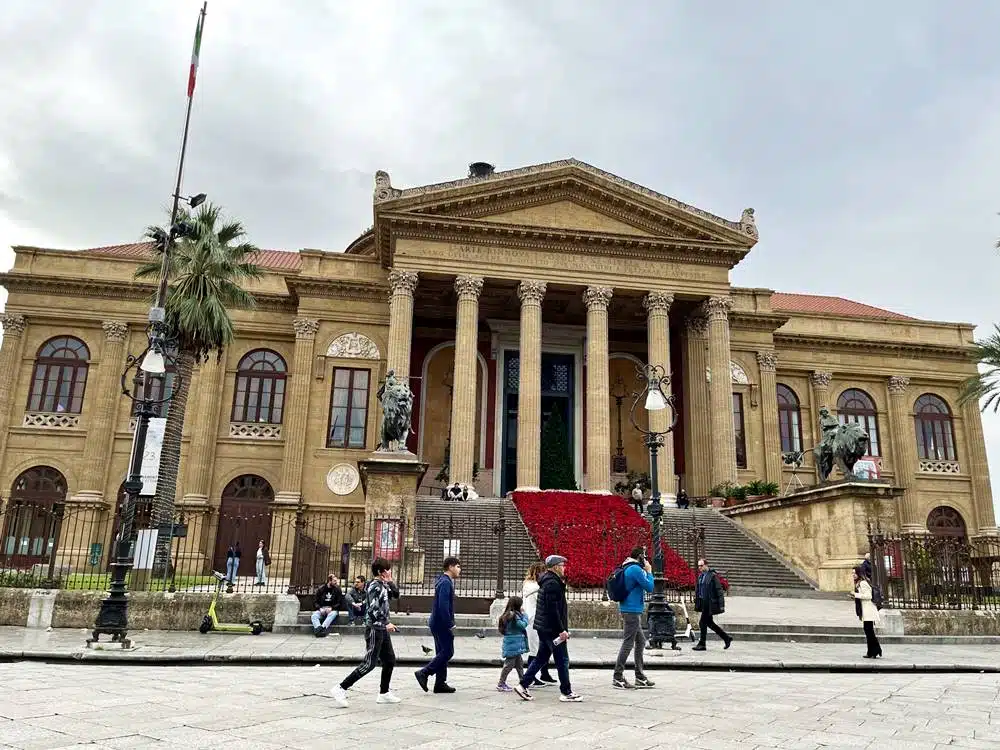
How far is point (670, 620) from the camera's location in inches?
505

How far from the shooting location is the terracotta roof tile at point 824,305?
137 ft

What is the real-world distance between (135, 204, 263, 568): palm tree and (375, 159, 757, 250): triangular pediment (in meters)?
7.70

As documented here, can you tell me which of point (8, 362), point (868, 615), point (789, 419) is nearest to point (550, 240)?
point (789, 419)

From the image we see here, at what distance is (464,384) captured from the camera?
2838 cm

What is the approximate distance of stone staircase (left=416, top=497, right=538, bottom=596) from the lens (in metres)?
17.5

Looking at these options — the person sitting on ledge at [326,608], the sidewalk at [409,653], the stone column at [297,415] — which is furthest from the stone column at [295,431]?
the sidewalk at [409,653]

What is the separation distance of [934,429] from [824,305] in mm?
9243

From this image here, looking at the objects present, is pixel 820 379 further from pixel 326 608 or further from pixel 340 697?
pixel 340 697

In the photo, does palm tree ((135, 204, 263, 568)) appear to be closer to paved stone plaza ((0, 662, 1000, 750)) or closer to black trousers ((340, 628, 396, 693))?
paved stone plaza ((0, 662, 1000, 750))

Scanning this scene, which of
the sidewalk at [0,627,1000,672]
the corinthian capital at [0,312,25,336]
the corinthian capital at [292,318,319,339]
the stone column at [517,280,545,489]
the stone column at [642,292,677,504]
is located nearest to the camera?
the sidewalk at [0,627,1000,672]

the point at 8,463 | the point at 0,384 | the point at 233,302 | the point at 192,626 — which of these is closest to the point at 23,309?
the point at 0,384

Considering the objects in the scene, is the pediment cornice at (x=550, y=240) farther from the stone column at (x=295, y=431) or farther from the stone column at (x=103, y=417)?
the stone column at (x=103, y=417)

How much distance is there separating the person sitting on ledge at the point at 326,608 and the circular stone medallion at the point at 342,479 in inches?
654

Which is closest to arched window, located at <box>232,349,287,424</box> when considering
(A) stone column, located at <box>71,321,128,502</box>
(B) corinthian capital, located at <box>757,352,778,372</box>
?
(A) stone column, located at <box>71,321,128,502</box>
